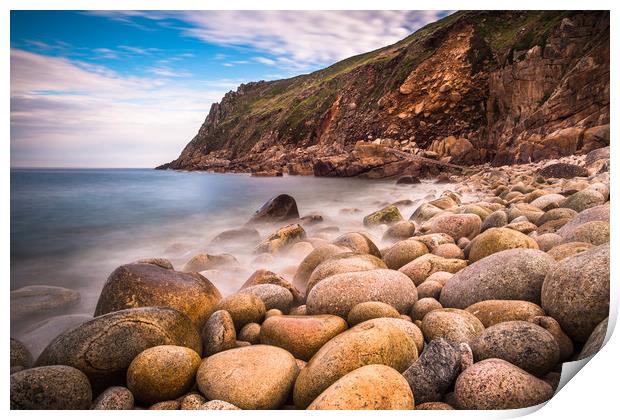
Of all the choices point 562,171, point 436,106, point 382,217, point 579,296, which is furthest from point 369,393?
point 562,171

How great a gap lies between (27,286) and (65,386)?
95cm

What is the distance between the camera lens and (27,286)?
275cm

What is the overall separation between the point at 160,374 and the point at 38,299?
126 cm

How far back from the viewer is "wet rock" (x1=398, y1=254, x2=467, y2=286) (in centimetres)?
329

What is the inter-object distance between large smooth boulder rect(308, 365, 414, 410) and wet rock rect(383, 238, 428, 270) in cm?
173

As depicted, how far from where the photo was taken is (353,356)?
2117mm

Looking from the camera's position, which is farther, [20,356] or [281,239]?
[281,239]

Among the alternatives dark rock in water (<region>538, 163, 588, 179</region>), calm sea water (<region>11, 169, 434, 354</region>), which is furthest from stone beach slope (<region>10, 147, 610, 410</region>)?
dark rock in water (<region>538, 163, 588, 179</region>)

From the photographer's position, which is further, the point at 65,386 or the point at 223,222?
the point at 223,222

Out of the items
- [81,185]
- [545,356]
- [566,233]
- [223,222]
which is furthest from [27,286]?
[566,233]

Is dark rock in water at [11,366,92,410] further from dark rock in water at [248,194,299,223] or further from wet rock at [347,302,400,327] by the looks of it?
dark rock in water at [248,194,299,223]

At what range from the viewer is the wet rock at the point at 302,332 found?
7.98 ft

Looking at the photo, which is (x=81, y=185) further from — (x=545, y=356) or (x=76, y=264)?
(x=545, y=356)

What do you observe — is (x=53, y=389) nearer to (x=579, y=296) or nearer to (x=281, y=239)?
(x=281, y=239)
